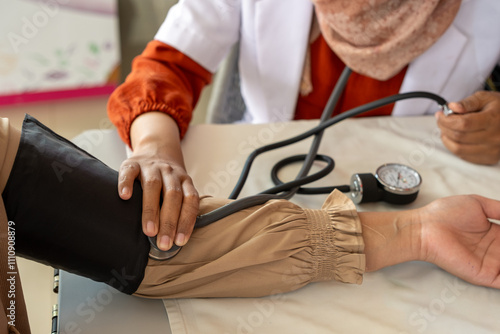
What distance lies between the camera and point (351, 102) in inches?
41.6

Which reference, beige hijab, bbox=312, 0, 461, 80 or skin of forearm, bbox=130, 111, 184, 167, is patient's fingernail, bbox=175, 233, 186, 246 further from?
beige hijab, bbox=312, 0, 461, 80

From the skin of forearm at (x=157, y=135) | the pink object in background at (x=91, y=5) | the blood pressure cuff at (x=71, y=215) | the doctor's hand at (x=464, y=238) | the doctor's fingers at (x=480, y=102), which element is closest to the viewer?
the blood pressure cuff at (x=71, y=215)

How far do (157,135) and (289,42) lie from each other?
0.40m

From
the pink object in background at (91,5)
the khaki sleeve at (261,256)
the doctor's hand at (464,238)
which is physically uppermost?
the doctor's hand at (464,238)

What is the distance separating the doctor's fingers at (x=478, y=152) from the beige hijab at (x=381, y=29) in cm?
21

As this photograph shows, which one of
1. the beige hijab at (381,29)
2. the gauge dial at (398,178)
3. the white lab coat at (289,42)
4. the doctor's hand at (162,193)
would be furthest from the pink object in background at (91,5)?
the gauge dial at (398,178)

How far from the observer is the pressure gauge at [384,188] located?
0.72 m

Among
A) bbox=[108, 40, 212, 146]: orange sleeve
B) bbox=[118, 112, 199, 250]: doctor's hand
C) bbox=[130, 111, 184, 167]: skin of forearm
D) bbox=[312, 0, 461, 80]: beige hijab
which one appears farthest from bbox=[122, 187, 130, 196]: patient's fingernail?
bbox=[312, 0, 461, 80]: beige hijab

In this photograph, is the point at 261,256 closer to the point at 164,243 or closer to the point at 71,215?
the point at 164,243

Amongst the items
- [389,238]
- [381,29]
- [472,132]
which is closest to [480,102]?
[472,132]

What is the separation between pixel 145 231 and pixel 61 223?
0.29 feet

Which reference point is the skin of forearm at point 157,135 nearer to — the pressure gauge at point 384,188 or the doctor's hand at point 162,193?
the doctor's hand at point 162,193

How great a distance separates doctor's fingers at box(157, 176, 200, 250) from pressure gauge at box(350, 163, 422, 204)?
0.25 meters

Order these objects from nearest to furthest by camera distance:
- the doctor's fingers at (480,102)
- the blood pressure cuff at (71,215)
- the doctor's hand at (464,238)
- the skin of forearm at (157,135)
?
1. the blood pressure cuff at (71,215)
2. the doctor's hand at (464,238)
3. the skin of forearm at (157,135)
4. the doctor's fingers at (480,102)
